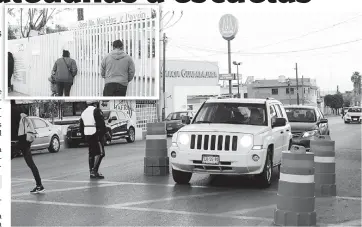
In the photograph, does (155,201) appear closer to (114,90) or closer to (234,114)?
(114,90)

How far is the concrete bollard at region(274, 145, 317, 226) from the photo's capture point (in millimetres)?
6758

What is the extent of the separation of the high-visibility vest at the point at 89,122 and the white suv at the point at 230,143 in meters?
2.09

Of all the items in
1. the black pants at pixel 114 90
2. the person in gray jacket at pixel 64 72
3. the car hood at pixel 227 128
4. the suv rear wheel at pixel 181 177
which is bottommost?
the suv rear wheel at pixel 181 177

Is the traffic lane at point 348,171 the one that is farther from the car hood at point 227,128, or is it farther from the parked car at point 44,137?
the parked car at point 44,137

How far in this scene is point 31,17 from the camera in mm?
8445

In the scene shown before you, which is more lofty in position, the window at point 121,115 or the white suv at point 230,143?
the window at point 121,115

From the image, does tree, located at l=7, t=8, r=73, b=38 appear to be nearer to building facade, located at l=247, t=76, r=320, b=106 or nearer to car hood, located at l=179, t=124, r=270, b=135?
car hood, located at l=179, t=124, r=270, b=135

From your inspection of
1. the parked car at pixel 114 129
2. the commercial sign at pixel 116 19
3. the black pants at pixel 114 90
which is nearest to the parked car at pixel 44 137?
the parked car at pixel 114 129

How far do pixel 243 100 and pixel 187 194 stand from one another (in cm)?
250

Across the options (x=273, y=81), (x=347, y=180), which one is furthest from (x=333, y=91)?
(x=347, y=180)

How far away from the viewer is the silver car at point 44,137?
63.7ft

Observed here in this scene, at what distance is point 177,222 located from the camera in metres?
7.07

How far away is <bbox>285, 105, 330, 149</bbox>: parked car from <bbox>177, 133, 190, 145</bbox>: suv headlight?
6175mm

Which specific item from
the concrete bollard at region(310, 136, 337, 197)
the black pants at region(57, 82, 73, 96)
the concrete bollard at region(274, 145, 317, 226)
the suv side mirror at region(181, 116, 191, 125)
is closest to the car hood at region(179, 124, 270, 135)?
the suv side mirror at region(181, 116, 191, 125)
